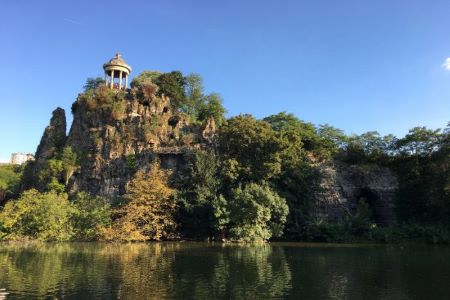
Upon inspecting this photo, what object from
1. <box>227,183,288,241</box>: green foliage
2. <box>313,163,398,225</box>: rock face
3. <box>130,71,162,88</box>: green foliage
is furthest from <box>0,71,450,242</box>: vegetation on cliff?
<box>130,71,162,88</box>: green foliage

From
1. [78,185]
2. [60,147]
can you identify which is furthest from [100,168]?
[60,147]

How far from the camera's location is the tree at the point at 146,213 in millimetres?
34688

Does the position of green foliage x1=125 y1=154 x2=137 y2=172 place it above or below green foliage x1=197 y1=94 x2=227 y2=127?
below

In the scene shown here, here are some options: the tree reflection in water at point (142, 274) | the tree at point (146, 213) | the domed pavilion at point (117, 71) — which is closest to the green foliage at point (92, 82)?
the domed pavilion at point (117, 71)

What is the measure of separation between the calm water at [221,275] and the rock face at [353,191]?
48.2ft

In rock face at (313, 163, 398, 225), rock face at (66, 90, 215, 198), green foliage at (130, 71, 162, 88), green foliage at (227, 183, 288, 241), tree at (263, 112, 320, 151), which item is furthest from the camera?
green foliage at (130, 71, 162, 88)

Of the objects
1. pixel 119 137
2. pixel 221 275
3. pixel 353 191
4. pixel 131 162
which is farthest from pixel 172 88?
pixel 221 275

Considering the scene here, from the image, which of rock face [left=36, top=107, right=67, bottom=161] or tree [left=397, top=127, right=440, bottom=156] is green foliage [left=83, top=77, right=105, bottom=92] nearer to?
rock face [left=36, top=107, right=67, bottom=161]

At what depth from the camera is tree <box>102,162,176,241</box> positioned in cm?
3469

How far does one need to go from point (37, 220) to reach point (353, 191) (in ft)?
101

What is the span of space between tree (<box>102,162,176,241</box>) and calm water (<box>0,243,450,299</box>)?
8.48 meters

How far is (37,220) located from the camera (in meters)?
34.0

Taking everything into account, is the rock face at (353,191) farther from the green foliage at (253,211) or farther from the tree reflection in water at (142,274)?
the tree reflection in water at (142,274)

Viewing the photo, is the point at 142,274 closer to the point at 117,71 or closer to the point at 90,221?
the point at 90,221
